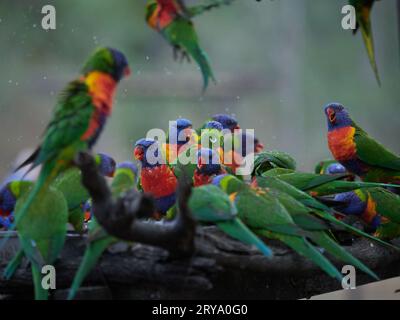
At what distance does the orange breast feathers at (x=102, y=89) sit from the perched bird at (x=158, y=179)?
2.75 feet

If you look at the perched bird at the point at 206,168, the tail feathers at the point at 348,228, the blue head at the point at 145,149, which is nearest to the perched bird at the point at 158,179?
the blue head at the point at 145,149

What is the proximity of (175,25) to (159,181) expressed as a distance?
90 centimetres

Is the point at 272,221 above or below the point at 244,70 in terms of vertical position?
below

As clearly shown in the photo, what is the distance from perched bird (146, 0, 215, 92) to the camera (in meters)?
1.66

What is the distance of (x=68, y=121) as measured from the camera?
5.19 ft

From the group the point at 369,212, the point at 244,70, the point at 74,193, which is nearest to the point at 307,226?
the point at 369,212

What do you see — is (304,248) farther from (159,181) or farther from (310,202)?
(159,181)

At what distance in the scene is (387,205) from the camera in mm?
2408

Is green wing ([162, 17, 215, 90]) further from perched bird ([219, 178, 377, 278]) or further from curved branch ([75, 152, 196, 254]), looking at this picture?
perched bird ([219, 178, 377, 278])

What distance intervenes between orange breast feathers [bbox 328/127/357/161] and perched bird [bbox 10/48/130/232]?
4.40 feet

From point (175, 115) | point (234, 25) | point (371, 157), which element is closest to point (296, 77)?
point (234, 25)

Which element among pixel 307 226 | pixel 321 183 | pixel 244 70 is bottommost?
pixel 307 226

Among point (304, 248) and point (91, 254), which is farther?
point (304, 248)

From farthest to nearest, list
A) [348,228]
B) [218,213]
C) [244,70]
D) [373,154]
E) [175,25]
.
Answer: [244,70] → [373,154] → [348,228] → [218,213] → [175,25]
